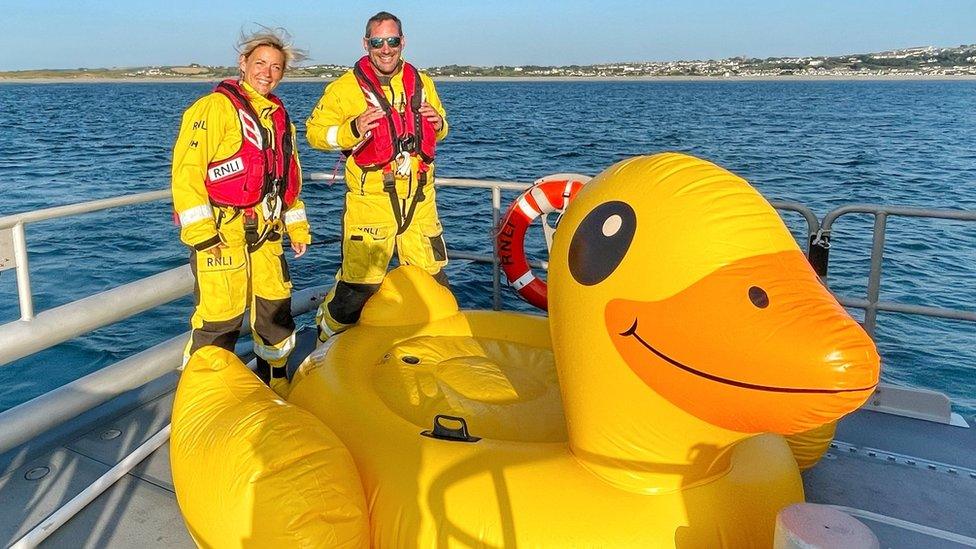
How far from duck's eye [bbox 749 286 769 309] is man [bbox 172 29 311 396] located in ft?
7.13

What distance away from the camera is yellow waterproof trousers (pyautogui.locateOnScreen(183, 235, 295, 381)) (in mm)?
3260

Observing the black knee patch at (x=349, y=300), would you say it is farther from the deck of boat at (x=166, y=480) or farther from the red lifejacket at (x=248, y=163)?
the deck of boat at (x=166, y=480)

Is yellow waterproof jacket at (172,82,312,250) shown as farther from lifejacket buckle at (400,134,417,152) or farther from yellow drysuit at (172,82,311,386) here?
lifejacket buckle at (400,134,417,152)

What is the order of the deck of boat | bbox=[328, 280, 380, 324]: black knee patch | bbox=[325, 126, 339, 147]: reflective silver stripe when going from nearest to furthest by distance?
1. the deck of boat
2. bbox=[325, 126, 339, 147]: reflective silver stripe
3. bbox=[328, 280, 380, 324]: black knee patch

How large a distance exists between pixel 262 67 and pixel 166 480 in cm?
179

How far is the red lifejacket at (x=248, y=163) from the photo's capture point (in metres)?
3.22

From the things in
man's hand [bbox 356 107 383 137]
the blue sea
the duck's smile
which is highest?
man's hand [bbox 356 107 383 137]

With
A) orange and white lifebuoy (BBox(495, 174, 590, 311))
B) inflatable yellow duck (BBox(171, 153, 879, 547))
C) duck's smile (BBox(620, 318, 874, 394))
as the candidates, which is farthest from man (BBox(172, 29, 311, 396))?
duck's smile (BBox(620, 318, 874, 394))

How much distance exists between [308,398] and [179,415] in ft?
1.50

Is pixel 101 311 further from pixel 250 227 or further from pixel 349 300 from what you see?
pixel 349 300

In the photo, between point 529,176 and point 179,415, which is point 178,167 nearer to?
point 179,415

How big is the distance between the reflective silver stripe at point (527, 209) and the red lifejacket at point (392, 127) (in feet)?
1.80

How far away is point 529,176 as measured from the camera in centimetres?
1549

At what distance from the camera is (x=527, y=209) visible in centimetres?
381
